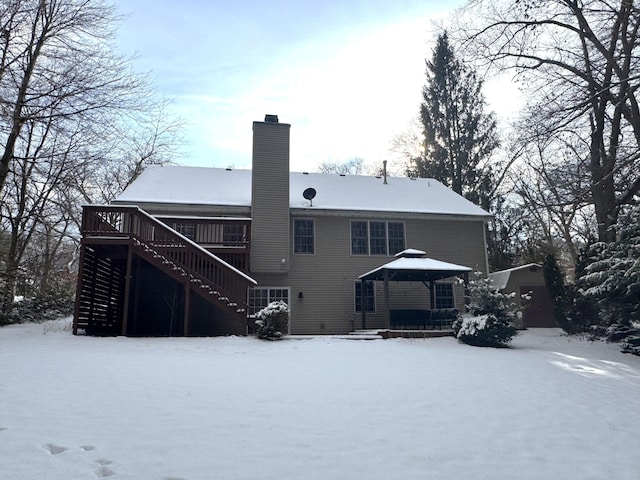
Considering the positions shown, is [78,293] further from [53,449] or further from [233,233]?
[53,449]

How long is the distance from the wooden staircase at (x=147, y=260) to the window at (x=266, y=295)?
2636 mm

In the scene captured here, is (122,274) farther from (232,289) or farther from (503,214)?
(503,214)

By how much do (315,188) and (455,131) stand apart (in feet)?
48.5

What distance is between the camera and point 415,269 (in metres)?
13.1

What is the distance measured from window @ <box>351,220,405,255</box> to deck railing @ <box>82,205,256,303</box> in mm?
5383

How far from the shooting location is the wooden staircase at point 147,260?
11820 mm

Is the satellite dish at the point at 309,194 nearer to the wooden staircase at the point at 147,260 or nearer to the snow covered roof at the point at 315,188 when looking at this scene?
the snow covered roof at the point at 315,188

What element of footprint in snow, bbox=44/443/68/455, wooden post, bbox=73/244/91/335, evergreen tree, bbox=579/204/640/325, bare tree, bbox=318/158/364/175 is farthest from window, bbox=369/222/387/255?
bare tree, bbox=318/158/364/175

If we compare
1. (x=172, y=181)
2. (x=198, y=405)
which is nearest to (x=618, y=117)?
(x=172, y=181)

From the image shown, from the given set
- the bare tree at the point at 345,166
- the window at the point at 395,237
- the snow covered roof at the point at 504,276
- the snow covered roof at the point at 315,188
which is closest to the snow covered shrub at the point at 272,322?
the snow covered roof at the point at 315,188

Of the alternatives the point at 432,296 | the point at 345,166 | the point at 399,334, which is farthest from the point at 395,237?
the point at 345,166

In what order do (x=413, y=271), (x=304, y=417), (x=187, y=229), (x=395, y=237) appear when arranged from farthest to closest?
(x=395, y=237), (x=187, y=229), (x=413, y=271), (x=304, y=417)

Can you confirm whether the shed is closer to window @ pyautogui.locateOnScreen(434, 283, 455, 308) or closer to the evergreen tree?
window @ pyautogui.locateOnScreen(434, 283, 455, 308)

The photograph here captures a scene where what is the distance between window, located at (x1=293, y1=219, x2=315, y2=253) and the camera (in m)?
16.2
